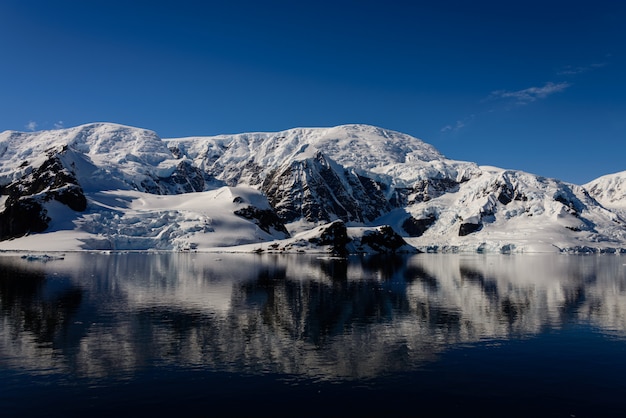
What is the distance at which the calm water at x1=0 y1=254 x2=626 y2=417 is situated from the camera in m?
25.9

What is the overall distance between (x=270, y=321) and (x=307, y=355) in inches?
515

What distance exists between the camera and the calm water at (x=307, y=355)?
25.9 m

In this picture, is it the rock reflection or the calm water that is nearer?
the calm water

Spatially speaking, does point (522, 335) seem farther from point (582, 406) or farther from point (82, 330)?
point (82, 330)

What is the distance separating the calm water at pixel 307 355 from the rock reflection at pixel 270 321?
0.22 metres

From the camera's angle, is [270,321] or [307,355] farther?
[270,321]

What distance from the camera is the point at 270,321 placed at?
47688 mm

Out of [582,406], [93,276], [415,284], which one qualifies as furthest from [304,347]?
[93,276]

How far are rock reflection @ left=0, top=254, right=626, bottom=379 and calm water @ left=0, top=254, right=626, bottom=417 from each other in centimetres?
22

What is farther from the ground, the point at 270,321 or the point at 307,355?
the point at 270,321

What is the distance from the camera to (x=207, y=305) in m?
57.4

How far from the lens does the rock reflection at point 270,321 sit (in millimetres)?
33656

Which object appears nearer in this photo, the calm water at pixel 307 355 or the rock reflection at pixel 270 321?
the calm water at pixel 307 355

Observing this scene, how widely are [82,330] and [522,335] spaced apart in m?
36.7
